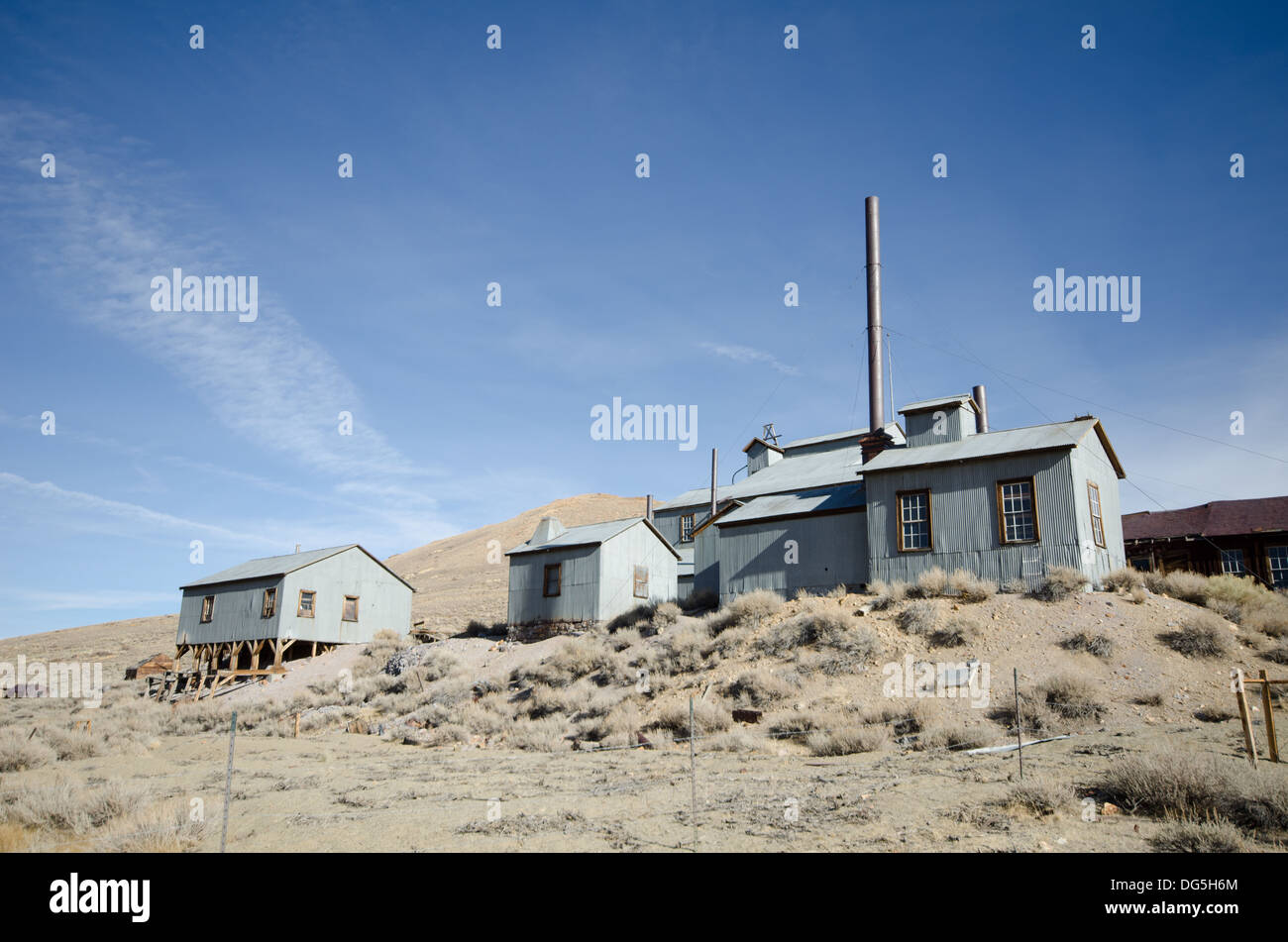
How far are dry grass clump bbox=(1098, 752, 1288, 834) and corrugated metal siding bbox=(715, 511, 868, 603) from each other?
1567cm

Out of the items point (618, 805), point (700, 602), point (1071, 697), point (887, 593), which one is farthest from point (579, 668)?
point (1071, 697)

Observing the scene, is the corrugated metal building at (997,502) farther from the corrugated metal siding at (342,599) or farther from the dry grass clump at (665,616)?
the corrugated metal siding at (342,599)

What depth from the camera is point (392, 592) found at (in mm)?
42688

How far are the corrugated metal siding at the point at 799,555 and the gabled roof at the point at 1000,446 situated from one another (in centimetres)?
221

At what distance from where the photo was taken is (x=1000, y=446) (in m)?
24.1

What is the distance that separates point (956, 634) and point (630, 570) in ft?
56.1

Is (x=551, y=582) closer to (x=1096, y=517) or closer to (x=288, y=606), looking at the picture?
(x=288, y=606)

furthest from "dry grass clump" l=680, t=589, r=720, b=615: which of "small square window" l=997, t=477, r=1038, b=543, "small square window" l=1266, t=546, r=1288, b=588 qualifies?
"small square window" l=1266, t=546, r=1288, b=588

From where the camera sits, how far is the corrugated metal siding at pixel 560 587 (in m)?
33.3

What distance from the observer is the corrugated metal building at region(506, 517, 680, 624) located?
33375mm

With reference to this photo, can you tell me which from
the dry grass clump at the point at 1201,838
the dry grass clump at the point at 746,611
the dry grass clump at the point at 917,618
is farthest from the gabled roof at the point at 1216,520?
the dry grass clump at the point at 1201,838
